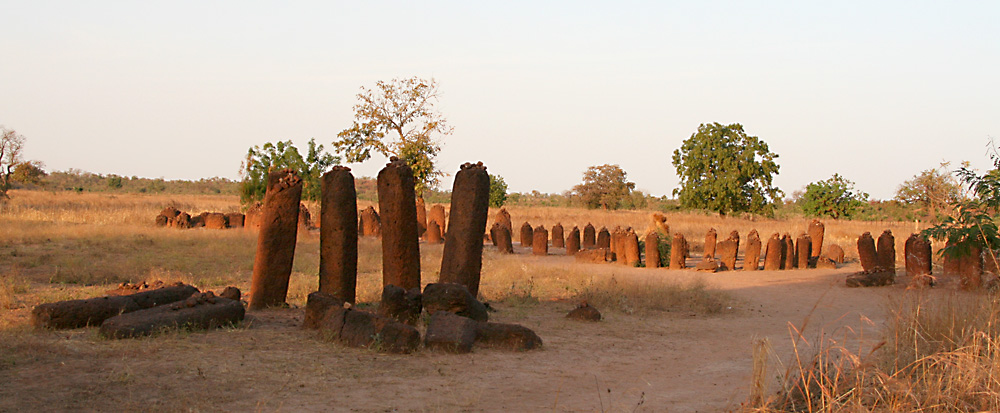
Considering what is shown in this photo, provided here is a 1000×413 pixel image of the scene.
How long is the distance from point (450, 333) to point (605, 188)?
5524 centimetres

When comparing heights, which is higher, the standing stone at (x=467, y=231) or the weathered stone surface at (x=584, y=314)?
the standing stone at (x=467, y=231)

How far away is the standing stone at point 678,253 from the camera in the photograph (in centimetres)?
1877

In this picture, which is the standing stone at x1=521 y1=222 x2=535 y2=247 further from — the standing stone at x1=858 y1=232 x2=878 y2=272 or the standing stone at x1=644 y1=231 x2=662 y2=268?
the standing stone at x1=858 y1=232 x2=878 y2=272

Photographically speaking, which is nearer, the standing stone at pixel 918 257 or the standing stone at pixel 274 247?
the standing stone at pixel 274 247

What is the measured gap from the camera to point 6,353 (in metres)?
6.66

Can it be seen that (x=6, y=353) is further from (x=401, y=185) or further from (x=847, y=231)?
(x=847, y=231)

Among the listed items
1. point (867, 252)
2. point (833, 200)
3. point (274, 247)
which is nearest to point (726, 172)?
point (833, 200)

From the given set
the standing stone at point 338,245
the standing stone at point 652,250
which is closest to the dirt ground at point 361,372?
the standing stone at point 338,245

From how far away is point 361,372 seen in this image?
6.92 metres

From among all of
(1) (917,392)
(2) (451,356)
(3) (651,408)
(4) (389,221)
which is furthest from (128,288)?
(1) (917,392)

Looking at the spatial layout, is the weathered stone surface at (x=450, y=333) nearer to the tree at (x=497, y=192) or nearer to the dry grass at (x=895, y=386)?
the dry grass at (x=895, y=386)

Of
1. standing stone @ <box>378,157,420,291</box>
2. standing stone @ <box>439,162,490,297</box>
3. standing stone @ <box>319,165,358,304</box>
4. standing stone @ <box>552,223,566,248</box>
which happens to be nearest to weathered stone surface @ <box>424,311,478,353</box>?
standing stone @ <box>378,157,420,291</box>

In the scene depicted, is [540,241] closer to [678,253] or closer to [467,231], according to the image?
[678,253]

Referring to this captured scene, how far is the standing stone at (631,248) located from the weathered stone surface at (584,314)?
8.82m
